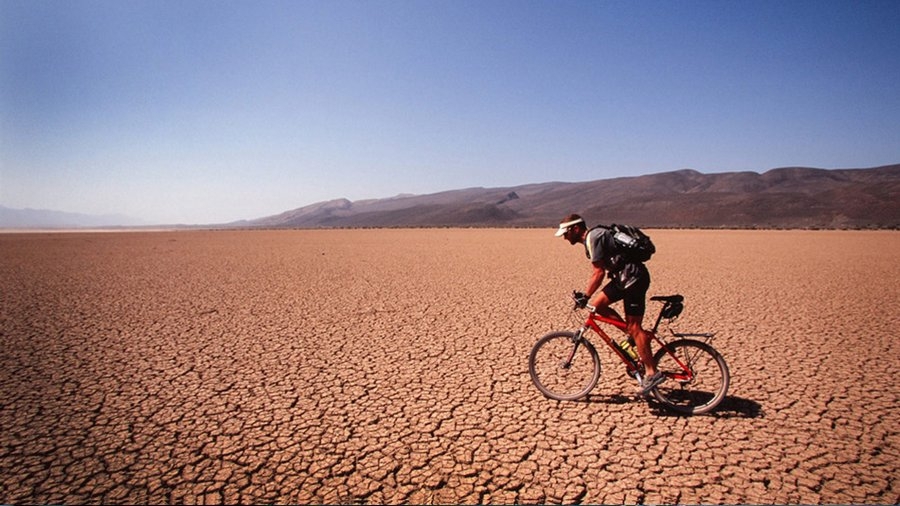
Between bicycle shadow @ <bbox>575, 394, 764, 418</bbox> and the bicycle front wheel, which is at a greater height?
the bicycle front wheel

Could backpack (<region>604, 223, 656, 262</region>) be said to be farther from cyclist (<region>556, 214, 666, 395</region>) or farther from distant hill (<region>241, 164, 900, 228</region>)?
distant hill (<region>241, 164, 900, 228</region>)

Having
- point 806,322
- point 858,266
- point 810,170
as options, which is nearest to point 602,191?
point 810,170

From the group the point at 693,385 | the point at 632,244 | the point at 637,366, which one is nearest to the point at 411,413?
the point at 637,366

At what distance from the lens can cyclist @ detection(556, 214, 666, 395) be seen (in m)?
3.58

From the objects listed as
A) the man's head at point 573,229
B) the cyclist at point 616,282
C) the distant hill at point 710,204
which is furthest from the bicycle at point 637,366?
the distant hill at point 710,204

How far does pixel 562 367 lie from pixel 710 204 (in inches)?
4402

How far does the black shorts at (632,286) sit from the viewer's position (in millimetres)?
3578

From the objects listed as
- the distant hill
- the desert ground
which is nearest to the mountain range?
the distant hill

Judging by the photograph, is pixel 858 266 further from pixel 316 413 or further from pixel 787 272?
pixel 316 413

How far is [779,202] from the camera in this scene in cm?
8669

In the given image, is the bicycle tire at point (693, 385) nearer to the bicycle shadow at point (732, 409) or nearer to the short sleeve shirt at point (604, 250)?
the bicycle shadow at point (732, 409)

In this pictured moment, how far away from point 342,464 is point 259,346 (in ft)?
12.4

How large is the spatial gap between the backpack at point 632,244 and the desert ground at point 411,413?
1.65m

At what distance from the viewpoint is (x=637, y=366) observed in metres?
4.04
